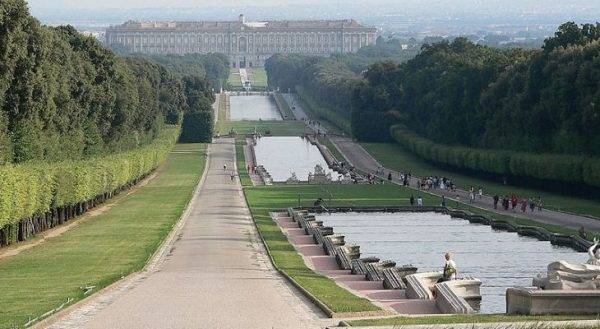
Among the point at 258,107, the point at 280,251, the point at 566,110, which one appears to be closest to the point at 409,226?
the point at 280,251

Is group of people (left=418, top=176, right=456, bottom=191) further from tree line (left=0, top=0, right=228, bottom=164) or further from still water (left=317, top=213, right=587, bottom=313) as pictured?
tree line (left=0, top=0, right=228, bottom=164)

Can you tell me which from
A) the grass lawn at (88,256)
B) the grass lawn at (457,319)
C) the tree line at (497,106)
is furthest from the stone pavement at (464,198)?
the grass lawn at (457,319)

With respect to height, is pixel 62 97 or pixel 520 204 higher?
pixel 62 97

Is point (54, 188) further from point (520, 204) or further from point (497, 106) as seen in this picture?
point (497, 106)

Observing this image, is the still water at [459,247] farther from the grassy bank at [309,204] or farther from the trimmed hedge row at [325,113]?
the trimmed hedge row at [325,113]

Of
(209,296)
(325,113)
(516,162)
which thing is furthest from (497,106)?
(325,113)
